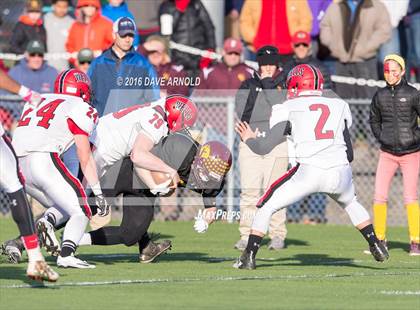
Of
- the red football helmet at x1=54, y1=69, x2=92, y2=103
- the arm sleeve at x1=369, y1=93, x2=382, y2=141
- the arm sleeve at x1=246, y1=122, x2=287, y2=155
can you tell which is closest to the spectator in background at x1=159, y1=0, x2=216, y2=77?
the arm sleeve at x1=246, y1=122, x2=287, y2=155

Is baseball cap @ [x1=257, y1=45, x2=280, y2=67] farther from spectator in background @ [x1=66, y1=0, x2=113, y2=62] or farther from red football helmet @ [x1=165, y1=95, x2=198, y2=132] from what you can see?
spectator in background @ [x1=66, y1=0, x2=113, y2=62]

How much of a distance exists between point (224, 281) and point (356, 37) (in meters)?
7.71

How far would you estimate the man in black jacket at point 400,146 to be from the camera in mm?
14273

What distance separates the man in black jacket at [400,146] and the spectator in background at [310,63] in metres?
1.51

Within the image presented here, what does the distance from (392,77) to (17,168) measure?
5324mm

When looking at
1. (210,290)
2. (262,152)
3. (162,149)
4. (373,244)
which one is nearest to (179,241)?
(262,152)

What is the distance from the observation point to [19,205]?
399 inches

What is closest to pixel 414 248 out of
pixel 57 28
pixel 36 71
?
pixel 36 71

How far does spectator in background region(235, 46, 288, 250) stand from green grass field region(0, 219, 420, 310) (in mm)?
306

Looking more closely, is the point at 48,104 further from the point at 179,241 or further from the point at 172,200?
the point at 172,200

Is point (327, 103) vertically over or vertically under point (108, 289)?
over

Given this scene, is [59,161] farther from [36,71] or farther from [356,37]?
[356,37]

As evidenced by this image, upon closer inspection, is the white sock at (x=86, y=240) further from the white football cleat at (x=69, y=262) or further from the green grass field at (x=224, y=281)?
the white football cleat at (x=69, y=262)

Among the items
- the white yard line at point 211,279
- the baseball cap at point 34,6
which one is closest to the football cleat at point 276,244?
the white yard line at point 211,279
